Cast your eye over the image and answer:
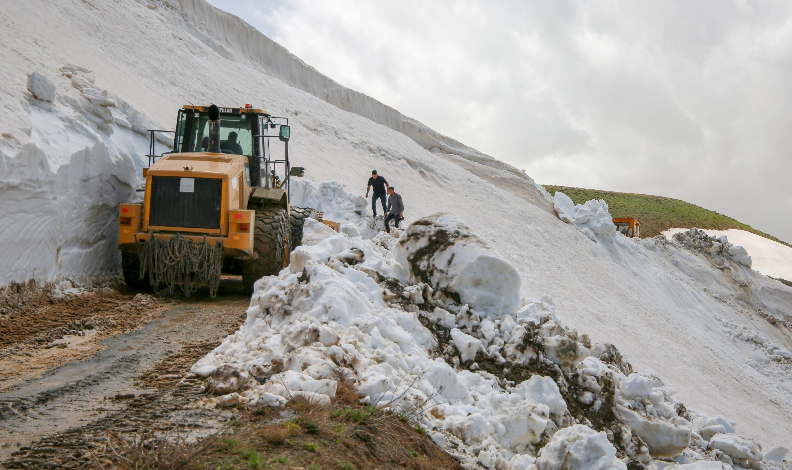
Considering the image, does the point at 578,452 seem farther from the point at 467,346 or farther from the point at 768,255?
the point at 768,255

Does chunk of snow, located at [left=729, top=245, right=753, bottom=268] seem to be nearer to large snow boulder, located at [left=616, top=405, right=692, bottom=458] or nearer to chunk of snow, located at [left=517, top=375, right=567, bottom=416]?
large snow boulder, located at [left=616, top=405, right=692, bottom=458]

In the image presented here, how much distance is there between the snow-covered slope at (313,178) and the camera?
9211 mm

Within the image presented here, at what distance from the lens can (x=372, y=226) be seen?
15.8 m

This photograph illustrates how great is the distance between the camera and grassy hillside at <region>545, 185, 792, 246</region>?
57062 millimetres

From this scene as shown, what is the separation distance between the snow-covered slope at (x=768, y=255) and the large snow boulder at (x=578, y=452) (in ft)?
123

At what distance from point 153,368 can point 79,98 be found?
23.6ft

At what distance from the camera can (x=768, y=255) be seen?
44.5 m

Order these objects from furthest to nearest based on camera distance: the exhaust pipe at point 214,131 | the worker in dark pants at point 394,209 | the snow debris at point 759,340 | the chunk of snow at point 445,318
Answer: the snow debris at point 759,340, the worker in dark pants at point 394,209, the exhaust pipe at point 214,131, the chunk of snow at point 445,318

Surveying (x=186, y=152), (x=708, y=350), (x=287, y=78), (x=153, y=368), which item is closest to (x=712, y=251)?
(x=708, y=350)

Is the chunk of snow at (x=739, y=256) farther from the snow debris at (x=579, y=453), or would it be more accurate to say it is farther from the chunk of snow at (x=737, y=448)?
the snow debris at (x=579, y=453)

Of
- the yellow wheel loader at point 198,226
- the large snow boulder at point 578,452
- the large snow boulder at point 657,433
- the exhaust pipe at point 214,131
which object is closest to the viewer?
the large snow boulder at point 578,452

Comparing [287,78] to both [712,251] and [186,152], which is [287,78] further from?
[186,152]

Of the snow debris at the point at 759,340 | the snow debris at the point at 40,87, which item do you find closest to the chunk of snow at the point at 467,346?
the snow debris at the point at 40,87

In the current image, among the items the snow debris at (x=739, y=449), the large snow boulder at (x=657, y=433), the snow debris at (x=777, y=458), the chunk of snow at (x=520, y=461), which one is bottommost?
the snow debris at (x=777, y=458)
